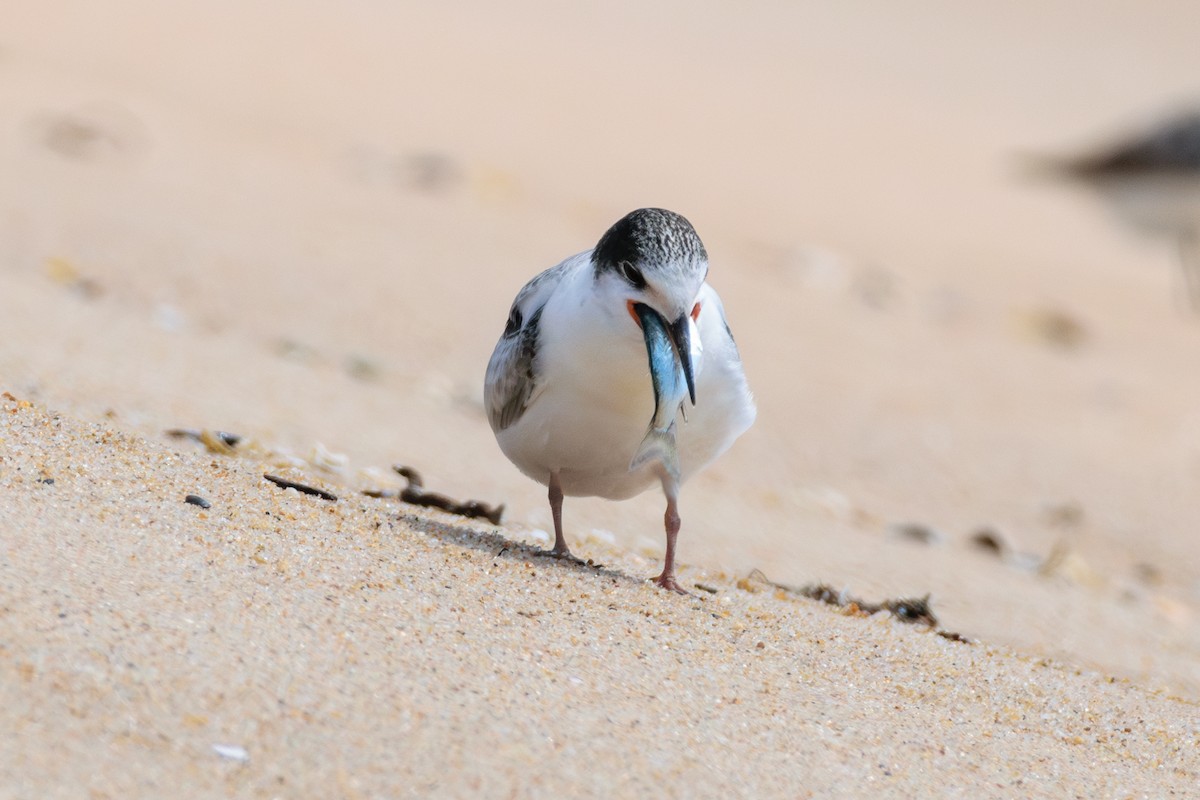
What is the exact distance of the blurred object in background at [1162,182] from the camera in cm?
1523

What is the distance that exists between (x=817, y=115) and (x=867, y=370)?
44.5 ft

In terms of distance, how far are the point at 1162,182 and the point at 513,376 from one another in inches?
512

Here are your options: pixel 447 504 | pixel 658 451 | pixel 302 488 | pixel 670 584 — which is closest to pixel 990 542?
pixel 447 504

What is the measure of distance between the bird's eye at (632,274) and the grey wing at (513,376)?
17.2 inches

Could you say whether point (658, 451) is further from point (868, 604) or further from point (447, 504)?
point (868, 604)

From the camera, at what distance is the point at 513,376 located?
412 centimetres

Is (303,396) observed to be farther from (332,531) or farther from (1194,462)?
(1194,462)

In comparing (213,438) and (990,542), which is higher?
(990,542)

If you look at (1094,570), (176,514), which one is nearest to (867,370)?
(1094,570)

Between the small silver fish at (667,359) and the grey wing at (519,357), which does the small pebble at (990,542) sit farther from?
the small silver fish at (667,359)

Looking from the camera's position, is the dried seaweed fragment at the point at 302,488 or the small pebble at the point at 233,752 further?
the dried seaweed fragment at the point at 302,488

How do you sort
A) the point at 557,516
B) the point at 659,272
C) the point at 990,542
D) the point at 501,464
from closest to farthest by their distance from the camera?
the point at 659,272 → the point at 557,516 → the point at 501,464 → the point at 990,542

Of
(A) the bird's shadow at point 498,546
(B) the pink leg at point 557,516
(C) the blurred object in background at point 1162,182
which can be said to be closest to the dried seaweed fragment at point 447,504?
(A) the bird's shadow at point 498,546

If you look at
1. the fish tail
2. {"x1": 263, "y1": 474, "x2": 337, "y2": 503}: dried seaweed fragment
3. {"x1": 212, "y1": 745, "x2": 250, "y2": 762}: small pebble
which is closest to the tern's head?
the fish tail
